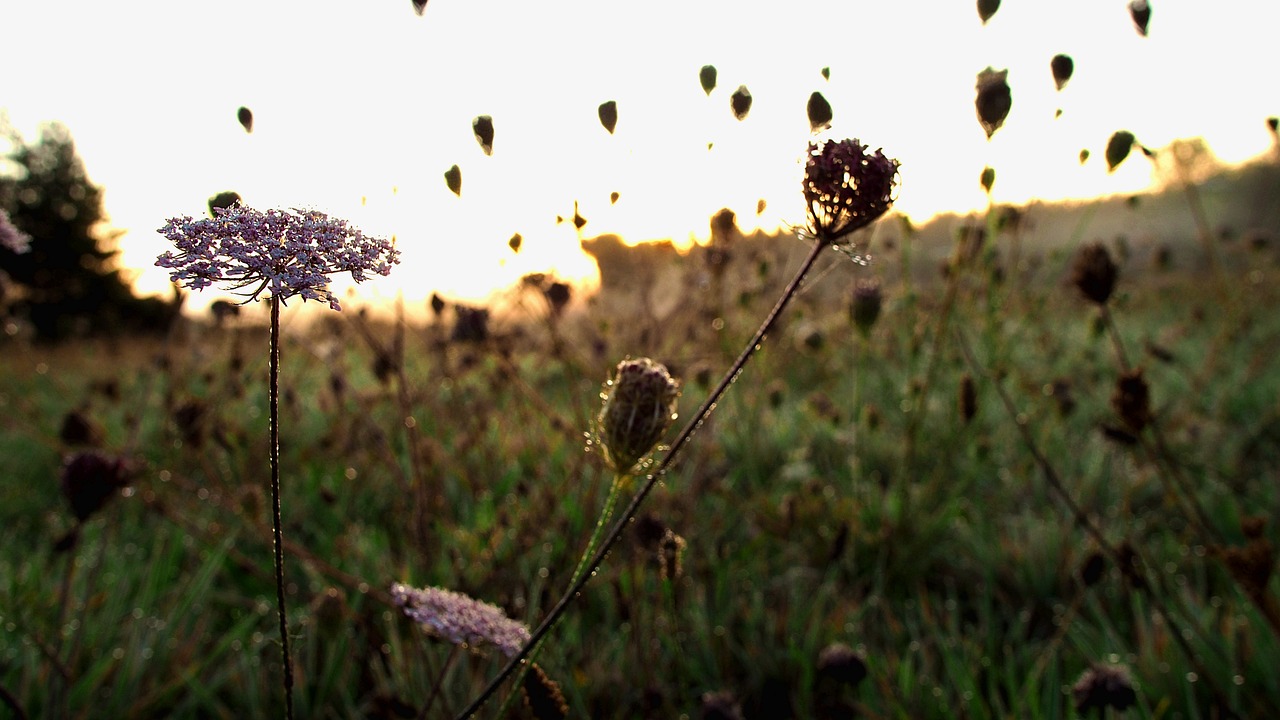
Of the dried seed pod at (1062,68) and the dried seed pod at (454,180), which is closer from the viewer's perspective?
the dried seed pod at (454,180)

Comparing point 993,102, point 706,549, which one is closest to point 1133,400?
point 993,102

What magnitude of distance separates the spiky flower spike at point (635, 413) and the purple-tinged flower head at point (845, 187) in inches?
11.7

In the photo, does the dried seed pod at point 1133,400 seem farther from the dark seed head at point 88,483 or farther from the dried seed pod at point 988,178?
the dark seed head at point 88,483

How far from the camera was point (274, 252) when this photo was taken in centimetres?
91

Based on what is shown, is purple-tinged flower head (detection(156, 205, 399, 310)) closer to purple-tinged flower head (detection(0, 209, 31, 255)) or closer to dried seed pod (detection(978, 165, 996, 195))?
purple-tinged flower head (detection(0, 209, 31, 255))

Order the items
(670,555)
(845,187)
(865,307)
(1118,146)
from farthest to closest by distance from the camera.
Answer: (865,307)
(1118,146)
(670,555)
(845,187)

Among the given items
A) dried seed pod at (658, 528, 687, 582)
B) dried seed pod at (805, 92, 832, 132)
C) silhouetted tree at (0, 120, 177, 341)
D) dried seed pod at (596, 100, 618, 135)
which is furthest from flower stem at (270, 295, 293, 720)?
silhouetted tree at (0, 120, 177, 341)

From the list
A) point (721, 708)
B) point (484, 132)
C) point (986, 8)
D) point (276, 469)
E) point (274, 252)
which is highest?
point (986, 8)

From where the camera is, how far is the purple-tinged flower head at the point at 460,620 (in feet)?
3.87

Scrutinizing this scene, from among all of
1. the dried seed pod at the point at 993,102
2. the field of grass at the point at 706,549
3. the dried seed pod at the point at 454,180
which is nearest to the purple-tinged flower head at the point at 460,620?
the field of grass at the point at 706,549

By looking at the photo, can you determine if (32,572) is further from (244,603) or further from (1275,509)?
(1275,509)

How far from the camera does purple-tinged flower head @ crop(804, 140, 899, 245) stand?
3.46ft

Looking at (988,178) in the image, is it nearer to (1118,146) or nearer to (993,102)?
(993,102)

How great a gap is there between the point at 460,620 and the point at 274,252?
23.9 inches
